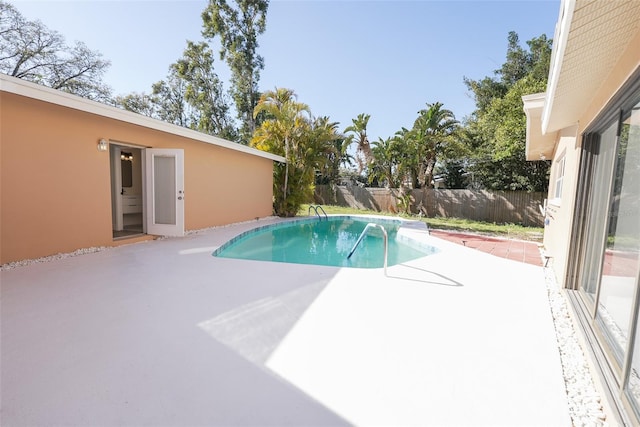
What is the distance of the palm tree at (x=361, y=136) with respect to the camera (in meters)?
19.3

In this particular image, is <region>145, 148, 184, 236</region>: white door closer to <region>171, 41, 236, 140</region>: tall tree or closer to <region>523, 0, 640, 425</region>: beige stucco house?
<region>523, 0, 640, 425</region>: beige stucco house

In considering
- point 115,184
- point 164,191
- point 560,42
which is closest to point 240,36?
point 115,184

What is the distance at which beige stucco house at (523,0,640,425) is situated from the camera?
2.13 metres

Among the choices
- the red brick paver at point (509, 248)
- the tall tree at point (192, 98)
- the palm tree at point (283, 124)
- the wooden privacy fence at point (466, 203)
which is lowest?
the red brick paver at point (509, 248)

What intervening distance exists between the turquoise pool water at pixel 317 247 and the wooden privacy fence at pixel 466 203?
6.03 m

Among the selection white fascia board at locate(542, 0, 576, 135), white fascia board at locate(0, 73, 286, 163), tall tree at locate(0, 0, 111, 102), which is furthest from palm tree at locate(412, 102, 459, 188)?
tall tree at locate(0, 0, 111, 102)

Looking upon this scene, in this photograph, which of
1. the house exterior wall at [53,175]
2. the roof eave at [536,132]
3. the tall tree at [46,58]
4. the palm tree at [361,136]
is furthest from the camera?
the palm tree at [361,136]

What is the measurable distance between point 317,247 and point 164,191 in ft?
16.4

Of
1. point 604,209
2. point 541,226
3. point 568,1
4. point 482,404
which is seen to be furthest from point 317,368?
point 541,226

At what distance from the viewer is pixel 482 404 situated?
2205 mm

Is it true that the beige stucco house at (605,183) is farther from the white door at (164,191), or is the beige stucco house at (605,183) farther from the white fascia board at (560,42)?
the white door at (164,191)

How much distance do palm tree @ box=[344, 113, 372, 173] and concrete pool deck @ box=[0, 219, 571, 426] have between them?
15682mm

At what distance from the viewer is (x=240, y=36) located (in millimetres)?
23812

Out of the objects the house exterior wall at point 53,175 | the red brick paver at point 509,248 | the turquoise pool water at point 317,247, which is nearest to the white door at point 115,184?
the house exterior wall at point 53,175
